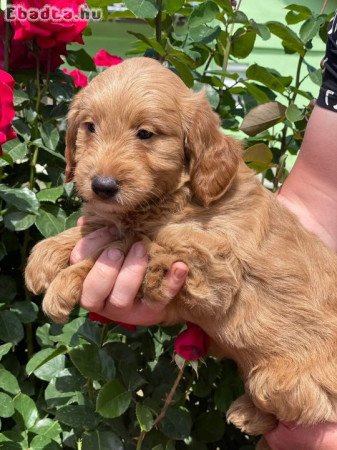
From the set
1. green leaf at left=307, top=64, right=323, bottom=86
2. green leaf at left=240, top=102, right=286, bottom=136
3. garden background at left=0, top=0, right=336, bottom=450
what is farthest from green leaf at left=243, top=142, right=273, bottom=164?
green leaf at left=307, top=64, right=323, bottom=86

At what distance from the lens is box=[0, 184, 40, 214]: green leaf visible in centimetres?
262

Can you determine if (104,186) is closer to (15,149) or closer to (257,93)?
(15,149)

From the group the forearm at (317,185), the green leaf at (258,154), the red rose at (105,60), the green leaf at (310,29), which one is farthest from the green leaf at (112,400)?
the green leaf at (310,29)

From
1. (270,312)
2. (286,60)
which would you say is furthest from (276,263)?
(286,60)

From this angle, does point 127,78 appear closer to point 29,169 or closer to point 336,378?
point 29,169

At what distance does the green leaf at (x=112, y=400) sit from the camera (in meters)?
2.40

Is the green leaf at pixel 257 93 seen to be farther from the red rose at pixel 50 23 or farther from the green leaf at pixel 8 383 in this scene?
the green leaf at pixel 8 383

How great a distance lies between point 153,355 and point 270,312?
765 mm

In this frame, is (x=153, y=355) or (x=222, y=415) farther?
(x=222, y=415)

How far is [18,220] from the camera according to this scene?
2.65 meters

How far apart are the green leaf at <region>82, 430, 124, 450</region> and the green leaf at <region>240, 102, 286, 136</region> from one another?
1414 millimetres

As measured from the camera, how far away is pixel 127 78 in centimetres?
216

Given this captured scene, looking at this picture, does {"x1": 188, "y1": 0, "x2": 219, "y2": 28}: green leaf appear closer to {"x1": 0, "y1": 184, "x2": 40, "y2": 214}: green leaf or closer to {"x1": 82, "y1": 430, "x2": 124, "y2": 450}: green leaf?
{"x1": 0, "y1": 184, "x2": 40, "y2": 214}: green leaf

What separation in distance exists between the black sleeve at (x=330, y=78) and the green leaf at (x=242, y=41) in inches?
17.0
